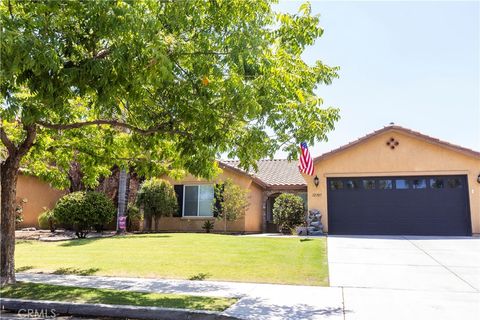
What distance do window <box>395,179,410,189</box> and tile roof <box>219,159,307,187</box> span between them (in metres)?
4.85

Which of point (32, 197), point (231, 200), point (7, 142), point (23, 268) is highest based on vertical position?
point (7, 142)

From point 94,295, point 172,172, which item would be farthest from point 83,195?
point 94,295

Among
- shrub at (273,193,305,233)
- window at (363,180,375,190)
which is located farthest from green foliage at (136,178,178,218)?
window at (363,180,375,190)

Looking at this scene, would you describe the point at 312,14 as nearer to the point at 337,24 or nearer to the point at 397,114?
the point at 337,24

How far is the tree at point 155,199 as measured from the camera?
20547mm

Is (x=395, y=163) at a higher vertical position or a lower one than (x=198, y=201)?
higher

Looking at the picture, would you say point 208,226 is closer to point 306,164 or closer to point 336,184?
point 306,164

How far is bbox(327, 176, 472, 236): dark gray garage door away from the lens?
18172mm

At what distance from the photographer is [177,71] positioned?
6664mm

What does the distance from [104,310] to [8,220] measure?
3437 millimetres

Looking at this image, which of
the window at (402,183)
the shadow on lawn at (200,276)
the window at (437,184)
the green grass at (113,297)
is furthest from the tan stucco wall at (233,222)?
the green grass at (113,297)

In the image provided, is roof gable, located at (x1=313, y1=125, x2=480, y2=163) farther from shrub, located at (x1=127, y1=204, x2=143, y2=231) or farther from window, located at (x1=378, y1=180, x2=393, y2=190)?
shrub, located at (x1=127, y1=204, x2=143, y2=231)

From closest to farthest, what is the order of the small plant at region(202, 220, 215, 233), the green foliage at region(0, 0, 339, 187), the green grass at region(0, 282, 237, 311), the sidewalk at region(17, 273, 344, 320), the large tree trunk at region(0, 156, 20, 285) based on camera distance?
the green foliage at region(0, 0, 339, 187) < the sidewalk at region(17, 273, 344, 320) < the green grass at region(0, 282, 237, 311) < the large tree trunk at region(0, 156, 20, 285) < the small plant at region(202, 220, 215, 233)

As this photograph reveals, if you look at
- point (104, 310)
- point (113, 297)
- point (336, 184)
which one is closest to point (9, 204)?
point (113, 297)
